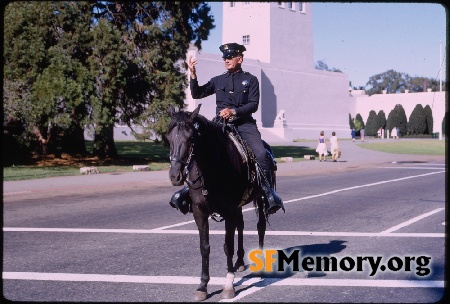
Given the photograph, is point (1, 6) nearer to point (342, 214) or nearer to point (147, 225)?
point (147, 225)

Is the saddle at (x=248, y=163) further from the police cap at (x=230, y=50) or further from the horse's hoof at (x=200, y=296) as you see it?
the horse's hoof at (x=200, y=296)

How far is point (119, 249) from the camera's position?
8.97 m

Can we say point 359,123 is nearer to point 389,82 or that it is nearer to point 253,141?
point 389,82

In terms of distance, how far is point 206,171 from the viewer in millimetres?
6000

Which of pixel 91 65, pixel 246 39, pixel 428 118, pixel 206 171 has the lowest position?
pixel 206 171

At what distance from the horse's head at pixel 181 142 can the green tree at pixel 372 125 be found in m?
91.8

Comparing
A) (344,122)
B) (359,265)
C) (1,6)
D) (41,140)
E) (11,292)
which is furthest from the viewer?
(344,122)

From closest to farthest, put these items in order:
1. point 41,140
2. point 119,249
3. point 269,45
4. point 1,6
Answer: point 119,249 → point 1,6 → point 41,140 → point 269,45

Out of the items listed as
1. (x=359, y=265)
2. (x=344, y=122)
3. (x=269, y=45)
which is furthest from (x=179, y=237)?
(x=344, y=122)

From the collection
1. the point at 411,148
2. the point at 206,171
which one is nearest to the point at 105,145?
the point at 206,171

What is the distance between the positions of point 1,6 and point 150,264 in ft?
17.1

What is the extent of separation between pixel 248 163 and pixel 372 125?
9110 centimetres

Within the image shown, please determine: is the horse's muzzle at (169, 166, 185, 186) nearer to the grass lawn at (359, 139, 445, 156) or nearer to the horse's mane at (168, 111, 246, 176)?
the horse's mane at (168, 111, 246, 176)

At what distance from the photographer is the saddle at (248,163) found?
674cm
